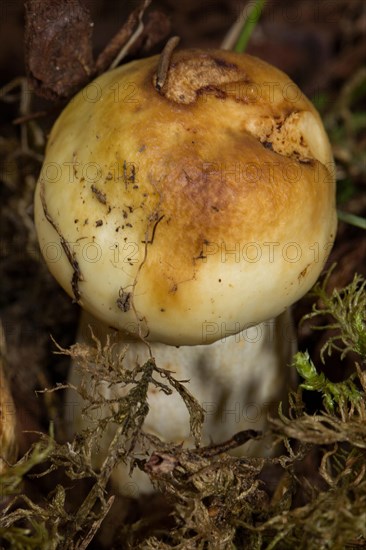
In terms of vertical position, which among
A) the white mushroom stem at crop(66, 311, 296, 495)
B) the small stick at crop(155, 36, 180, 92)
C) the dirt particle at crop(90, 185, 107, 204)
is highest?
the small stick at crop(155, 36, 180, 92)

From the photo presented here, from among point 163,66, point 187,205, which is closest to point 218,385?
point 187,205

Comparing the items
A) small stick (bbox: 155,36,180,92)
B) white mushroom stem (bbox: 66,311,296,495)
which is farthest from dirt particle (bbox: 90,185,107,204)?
white mushroom stem (bbox: 66,311,296,495)

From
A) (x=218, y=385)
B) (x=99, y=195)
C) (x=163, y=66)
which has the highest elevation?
(x=163, y=66)

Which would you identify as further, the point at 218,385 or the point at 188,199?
the point at 218,385

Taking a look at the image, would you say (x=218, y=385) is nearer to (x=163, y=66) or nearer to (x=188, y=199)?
(x=188, y=199)

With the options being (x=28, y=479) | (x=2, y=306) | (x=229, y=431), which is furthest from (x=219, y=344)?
(x=2, y=306)

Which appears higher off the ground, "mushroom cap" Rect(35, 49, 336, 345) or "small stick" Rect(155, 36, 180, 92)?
"small stick" Rect(155, 36, 180, 92)

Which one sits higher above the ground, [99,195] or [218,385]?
[99,195]

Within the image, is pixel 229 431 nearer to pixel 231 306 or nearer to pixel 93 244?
pixel 231 306

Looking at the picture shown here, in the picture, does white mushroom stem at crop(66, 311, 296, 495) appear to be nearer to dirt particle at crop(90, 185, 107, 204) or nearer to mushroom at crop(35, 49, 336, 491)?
mushroom at crop(35, 49, 336, 491)
